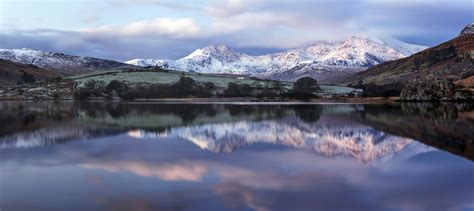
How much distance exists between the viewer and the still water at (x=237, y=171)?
52.9ft

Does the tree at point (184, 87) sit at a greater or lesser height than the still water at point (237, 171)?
lesser

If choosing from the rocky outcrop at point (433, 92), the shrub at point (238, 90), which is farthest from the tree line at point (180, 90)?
the rocky outcrop at point (433, 92)

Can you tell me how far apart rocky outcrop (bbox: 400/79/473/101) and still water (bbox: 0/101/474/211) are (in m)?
90.8

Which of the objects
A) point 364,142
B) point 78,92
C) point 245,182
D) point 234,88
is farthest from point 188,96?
point 245,182

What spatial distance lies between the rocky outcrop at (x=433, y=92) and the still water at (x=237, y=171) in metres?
90.8

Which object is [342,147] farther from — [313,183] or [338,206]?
[338,206]

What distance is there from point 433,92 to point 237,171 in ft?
378

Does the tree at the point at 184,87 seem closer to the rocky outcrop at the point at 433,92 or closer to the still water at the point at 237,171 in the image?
the rocky outcrop at the point at 433,92

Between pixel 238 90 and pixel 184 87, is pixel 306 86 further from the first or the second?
pixel 184 87

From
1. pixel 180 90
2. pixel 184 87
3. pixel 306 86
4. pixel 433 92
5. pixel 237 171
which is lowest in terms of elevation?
pixel 180 90

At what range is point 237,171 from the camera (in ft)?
72.1

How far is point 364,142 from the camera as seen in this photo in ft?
111

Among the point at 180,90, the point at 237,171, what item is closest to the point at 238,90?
the point at 180,90

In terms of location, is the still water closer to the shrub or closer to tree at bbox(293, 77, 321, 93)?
the shrub
